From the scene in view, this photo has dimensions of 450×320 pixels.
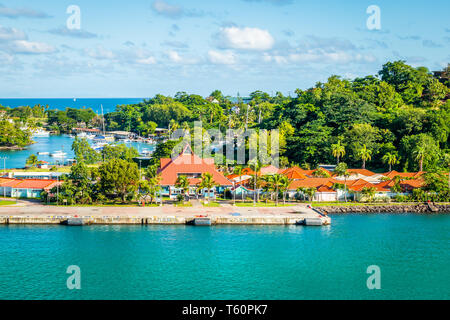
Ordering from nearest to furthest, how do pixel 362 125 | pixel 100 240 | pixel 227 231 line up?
pixel 100 240, pixel 227 231, pixel 362 125

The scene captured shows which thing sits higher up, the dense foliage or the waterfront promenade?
the dense foliage

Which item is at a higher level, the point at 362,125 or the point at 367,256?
the point at 362,125

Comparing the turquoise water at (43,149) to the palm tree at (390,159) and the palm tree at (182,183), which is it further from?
the palm tree at (390,159)

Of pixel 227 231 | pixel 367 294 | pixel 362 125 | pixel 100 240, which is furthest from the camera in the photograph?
pixel 362 125

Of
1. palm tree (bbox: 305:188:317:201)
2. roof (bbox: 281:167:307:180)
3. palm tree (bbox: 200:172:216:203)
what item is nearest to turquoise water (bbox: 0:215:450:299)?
palm tree (bbox: 305:188:317:201)

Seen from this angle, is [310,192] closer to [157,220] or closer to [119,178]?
[157,220]

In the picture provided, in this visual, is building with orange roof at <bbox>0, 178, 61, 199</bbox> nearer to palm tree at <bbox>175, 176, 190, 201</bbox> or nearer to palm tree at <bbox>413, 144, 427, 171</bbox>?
palm tree at <bbox>175, 176, 190, 201</bbox>
